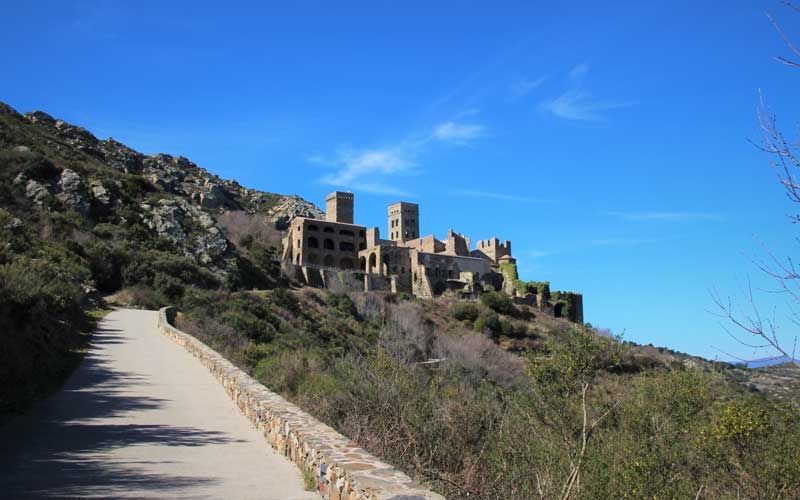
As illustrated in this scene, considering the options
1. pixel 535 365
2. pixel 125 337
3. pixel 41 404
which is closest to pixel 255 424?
pixel 41 404

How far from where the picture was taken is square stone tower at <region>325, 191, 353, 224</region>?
3041 inches

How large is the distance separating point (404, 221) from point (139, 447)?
273ft

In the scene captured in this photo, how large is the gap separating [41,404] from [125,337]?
988 centimetres

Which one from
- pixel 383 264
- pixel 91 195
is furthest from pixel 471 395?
pixel 383 264

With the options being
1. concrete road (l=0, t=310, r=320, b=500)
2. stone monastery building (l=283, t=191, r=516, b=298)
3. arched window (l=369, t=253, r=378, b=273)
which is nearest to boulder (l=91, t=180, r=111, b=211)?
stone monastery building (l=283, t=191, r=516, b=298)

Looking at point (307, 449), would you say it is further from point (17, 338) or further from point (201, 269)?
point (201, 269)

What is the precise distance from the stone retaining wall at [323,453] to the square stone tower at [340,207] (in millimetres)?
67163

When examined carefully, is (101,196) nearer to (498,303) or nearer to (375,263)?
(375,263)

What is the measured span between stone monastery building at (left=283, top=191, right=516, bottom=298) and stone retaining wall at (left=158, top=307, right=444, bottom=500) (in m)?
44.7

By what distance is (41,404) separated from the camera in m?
9.15

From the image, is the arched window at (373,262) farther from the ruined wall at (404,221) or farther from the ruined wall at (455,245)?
the ruined wall at (404,221)

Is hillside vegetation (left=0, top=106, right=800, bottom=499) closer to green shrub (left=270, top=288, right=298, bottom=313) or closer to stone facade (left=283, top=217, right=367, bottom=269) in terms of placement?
green shrub (left=270, top=288, right=298, bottom=313)

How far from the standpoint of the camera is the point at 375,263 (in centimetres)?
6222

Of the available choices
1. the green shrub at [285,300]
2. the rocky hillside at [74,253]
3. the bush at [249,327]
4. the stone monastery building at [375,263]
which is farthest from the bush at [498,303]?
the bush at [249,327]
